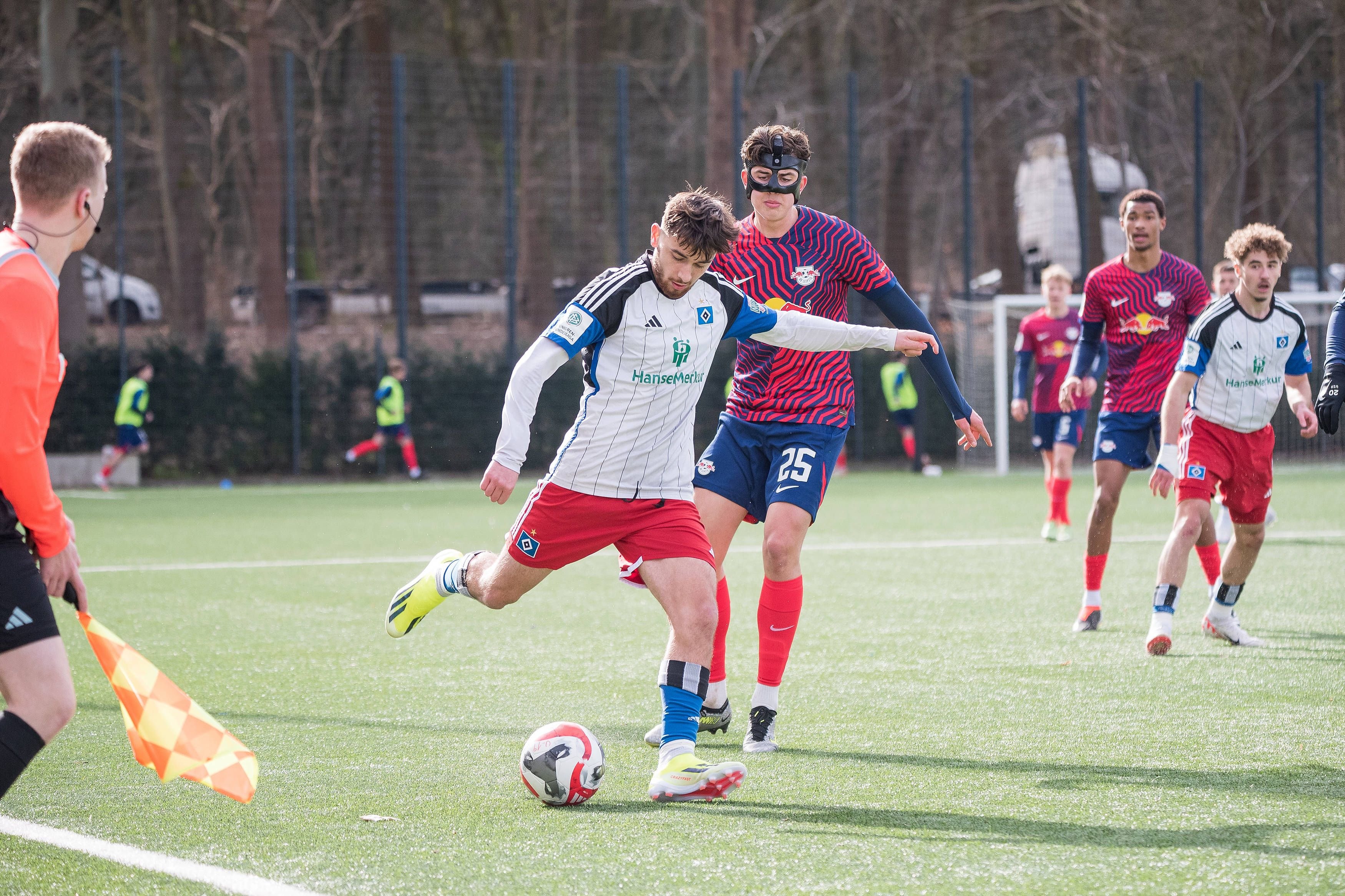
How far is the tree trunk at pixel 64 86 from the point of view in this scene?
22.8 metres

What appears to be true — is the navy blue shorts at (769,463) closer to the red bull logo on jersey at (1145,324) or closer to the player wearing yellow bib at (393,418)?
the red bull logo on jersey at (1145,324)

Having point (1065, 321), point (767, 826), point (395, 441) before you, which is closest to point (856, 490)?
point (1065, 321)

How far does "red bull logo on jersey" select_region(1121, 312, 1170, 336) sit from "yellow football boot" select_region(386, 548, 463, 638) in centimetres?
443

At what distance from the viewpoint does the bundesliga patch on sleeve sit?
4.67 metres

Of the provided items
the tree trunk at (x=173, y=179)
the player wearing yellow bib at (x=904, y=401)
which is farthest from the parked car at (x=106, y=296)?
the player wearing yellow bib at (x=904, y=401)

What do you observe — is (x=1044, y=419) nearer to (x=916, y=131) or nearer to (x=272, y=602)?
(x=272, y=602)

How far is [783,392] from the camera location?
5668mm

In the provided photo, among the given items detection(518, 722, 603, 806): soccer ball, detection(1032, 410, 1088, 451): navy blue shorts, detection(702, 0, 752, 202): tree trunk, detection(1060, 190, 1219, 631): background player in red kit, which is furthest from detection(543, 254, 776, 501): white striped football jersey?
detection(702, 0, 752, 202): tree trunk

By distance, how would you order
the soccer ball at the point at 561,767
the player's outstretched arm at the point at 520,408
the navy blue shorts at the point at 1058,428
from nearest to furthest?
the soccer ball at the point at 561,767 < the player's outstretched arm at the point at 520,408 < the navy blue shorts at the point at 1058,428

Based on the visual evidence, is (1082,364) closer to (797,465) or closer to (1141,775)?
(797,465)

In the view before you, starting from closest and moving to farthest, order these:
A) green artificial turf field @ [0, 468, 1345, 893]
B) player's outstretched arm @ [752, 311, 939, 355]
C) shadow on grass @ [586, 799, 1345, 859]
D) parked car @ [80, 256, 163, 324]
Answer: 1. green artificial turf field @ [0, 468, 1345, 893]
2. shadow on grass @ [586, 799, 1345, 859]
3. player's outstretched arm @ [752, 311, 939, 355]
4. parked car @ [80, 256, 163, 324]

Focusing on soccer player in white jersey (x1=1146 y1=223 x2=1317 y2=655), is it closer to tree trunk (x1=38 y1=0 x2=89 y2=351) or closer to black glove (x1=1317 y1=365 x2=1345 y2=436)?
black glove (x1=1317 y1=365 x2=1345 y2=436)

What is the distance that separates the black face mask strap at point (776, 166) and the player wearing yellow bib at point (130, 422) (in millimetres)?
17116

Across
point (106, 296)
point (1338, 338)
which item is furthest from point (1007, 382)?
point (1338, 338)
